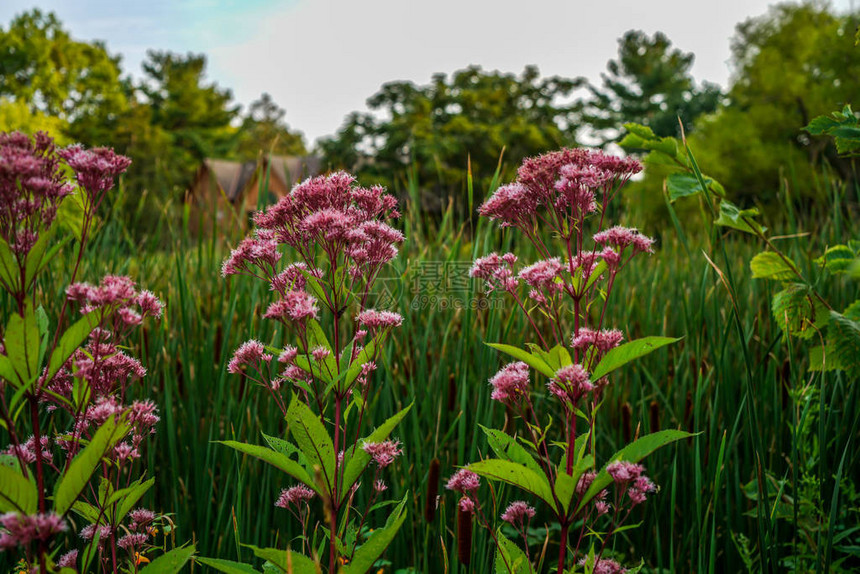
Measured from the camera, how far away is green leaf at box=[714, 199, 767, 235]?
6.21 feet

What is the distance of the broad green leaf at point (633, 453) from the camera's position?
4.25ft

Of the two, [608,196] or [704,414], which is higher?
[608,196]

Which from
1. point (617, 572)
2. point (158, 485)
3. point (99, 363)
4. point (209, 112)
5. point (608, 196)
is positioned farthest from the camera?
point (209, 112)

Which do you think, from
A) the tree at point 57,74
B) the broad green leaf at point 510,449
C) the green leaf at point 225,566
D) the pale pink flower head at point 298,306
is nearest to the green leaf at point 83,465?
the green leaf at point 225,566

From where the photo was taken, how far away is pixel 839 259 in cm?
195

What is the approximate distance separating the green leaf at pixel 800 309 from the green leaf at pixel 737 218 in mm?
244

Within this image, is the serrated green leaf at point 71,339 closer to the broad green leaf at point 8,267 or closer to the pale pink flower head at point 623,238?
the broad green leaf at point 8,267

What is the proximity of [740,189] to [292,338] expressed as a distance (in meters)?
26.6

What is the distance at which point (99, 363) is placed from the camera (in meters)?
1.28

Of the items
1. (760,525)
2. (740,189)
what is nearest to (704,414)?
(760,525)

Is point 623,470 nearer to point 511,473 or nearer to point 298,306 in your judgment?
point 511,473

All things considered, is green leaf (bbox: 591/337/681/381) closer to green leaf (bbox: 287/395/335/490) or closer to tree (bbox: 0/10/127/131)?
green leaf (bbox: 287/395/335/490)

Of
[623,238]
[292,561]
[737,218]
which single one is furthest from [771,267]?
[292,561]

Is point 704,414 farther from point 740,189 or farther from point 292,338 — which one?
point 740,189
